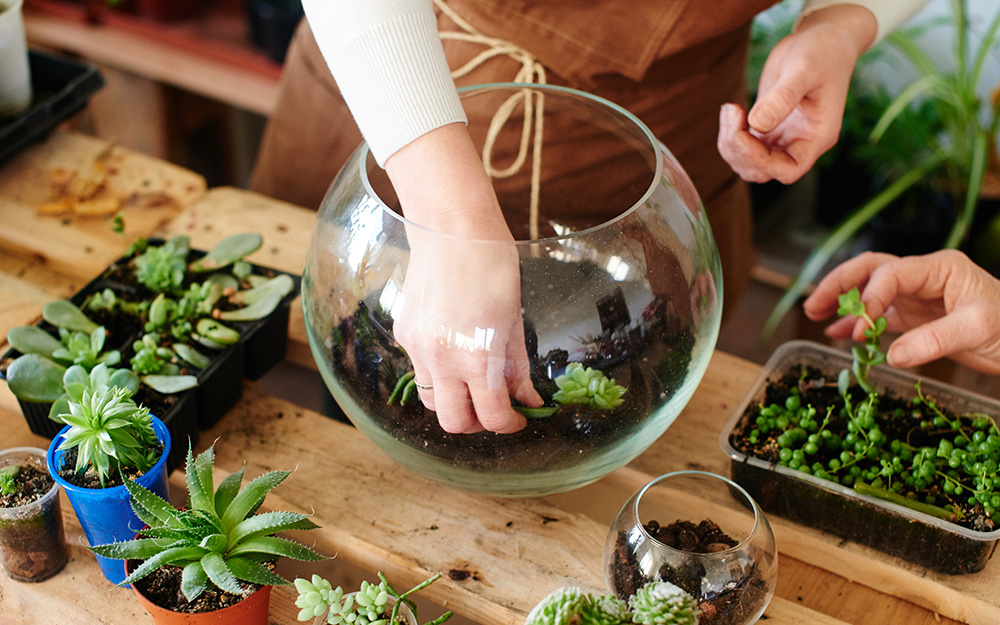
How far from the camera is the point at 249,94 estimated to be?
2000 mm

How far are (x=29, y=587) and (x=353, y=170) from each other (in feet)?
1.46

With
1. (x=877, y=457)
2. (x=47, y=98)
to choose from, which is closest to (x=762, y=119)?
(x=877, y=457)

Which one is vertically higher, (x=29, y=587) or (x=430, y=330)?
(x=430, y=330)

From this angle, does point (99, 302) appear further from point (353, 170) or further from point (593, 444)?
point (593, 444)

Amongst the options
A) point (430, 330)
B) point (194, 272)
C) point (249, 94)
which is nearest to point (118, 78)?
point (249, 94)

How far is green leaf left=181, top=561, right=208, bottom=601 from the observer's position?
638 mm

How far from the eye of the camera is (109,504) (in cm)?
72

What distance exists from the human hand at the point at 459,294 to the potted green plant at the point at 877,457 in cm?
28

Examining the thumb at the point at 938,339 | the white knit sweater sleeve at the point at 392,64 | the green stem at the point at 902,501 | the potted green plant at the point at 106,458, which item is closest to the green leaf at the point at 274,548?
the potted green plant at the point at 106,458

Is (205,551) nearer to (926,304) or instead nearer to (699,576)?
(699,576)

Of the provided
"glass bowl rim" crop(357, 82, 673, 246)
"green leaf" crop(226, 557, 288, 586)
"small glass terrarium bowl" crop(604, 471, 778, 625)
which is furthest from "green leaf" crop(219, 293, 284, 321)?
"small glass terrarium bowl" crop(604, 471, 778, 625)

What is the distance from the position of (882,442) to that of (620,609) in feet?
1.09

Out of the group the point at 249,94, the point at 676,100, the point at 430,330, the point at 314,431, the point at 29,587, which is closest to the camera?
the point at 430,330

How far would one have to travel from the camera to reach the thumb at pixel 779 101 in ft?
2.72
